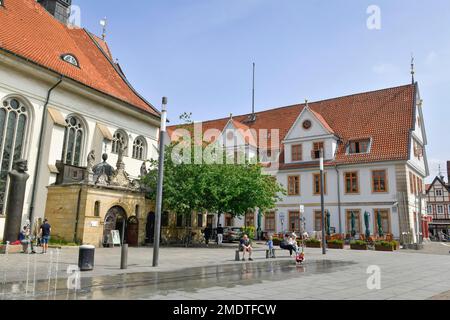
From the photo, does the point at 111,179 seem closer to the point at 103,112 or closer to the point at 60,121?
the point at 60,121

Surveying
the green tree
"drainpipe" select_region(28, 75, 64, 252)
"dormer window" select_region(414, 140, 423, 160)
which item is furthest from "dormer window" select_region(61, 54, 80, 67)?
"dormer window" select_region(414, 140, 423, 160)

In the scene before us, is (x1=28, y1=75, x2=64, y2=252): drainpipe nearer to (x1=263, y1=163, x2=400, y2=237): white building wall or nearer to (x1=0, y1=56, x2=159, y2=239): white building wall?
(x1=0, y1=56, x2=159, y2=239): white building wall

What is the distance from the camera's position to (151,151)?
34.7 m

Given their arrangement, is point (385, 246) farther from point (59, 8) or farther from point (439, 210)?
point (439, 210)

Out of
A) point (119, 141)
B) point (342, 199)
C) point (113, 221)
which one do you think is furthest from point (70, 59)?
point (342, 199)

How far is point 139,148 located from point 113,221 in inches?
415

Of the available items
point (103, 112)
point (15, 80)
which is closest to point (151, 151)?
point (103, 112)

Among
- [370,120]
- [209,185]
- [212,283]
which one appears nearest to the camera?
[212,283]

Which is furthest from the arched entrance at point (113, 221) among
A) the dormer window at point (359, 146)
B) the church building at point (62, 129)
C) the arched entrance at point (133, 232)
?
the dormer window at point (359, 146)

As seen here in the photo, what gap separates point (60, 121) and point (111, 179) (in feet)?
17.3

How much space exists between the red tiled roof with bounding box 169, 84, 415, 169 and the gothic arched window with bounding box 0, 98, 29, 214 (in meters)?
26.3

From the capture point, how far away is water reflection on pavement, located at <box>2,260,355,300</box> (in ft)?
27.0

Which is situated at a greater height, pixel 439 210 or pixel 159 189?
pixel 439 210

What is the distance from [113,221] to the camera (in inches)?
971
